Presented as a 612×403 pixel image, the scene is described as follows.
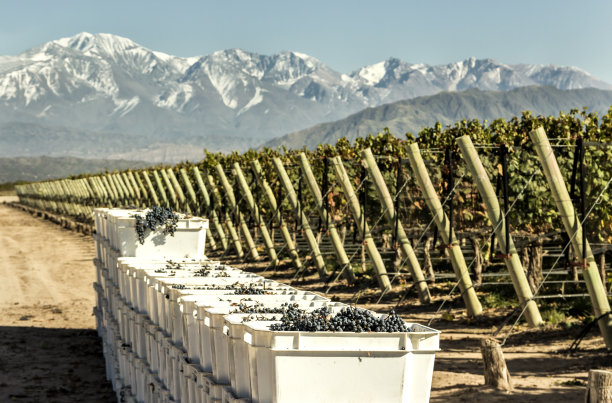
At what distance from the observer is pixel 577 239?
12352 mm

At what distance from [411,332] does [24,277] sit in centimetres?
2625

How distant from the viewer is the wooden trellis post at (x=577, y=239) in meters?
12.0

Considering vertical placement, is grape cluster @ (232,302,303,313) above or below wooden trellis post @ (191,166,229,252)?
above

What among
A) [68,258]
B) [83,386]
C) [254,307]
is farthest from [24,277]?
[254,307]

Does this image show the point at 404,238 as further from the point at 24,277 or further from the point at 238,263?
the point at 24,277

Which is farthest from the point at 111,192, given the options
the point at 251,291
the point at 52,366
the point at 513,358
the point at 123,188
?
the point at 251,291

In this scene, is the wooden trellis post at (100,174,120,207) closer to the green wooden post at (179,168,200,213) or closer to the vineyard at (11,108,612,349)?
the green wooden post at (179,168,200,213)

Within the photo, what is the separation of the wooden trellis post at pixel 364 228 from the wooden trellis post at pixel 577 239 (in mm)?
6558

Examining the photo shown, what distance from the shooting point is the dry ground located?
10758 mm

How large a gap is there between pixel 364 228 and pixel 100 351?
6609mm

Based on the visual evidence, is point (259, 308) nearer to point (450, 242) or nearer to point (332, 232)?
point (450, 242)

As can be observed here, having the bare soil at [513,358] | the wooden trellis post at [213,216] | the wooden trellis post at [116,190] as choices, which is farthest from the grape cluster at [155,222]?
the wooden trellis post at [116,190]

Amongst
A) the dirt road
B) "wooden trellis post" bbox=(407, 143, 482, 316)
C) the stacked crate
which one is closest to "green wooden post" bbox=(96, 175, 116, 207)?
the dirt road

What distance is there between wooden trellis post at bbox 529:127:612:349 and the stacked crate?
16.6ft
